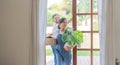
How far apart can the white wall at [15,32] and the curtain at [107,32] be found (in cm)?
116

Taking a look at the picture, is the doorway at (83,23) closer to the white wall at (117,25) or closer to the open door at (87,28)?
the open door at (87,28)

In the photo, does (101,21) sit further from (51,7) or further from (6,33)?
(6,33)

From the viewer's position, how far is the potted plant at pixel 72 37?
3.37 meters

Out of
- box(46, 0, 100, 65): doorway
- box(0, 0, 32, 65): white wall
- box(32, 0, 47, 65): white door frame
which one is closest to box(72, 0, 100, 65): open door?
box(46, 0, 100, 65): doorway

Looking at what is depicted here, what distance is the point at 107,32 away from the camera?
3.12m

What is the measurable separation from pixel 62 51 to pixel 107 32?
82cm

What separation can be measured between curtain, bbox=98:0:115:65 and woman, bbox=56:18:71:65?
1.95 ft

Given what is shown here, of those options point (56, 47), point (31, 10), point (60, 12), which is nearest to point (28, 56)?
point (56, 47)

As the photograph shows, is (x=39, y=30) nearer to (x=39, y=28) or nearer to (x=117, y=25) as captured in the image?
(x=39, y=28)

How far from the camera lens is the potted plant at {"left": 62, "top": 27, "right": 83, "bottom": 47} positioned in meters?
3.37

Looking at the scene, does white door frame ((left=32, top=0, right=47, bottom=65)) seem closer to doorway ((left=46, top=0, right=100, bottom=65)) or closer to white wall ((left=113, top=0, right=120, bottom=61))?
doorway ((left=46, top=0, right=100, bottom=65))

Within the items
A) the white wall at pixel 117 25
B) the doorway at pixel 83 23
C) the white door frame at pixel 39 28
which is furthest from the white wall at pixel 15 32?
the white wall at pixel 117 25

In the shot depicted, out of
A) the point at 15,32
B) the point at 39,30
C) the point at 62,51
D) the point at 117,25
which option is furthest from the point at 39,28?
the point at 117,25

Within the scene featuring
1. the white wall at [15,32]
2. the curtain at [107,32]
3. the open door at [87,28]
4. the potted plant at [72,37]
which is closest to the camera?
the curtain at [107,32]
